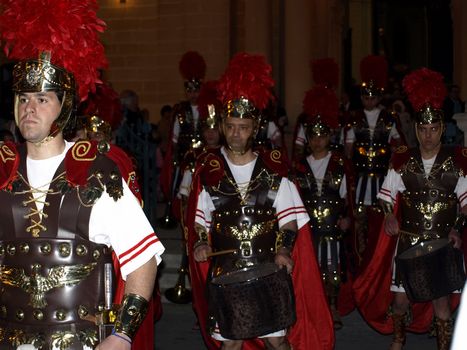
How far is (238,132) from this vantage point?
6277mm

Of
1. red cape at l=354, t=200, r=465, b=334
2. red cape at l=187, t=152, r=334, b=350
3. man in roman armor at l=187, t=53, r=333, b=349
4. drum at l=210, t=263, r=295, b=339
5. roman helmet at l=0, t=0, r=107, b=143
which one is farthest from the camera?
red cape at l=354, t=200, r=465, b=334

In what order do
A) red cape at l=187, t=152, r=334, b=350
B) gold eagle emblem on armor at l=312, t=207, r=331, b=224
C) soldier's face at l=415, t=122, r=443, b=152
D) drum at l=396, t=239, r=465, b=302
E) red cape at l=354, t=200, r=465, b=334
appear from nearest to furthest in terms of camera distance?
Answer: drum at l=396, t=239, r=465, b=302
red cape at l=187, t=152, r=334, b=350
soldier's face at l=415, t=122, r=443, b=152
red cape at l=354, t=200, r=465, b=334
gold eagle emblem on armor at l=312, t=207, r=331, b=224

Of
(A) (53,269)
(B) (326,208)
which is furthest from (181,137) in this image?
(A) (53,269)

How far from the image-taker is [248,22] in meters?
16.4

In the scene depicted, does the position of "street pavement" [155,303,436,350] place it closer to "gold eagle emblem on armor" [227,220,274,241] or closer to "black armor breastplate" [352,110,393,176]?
"gold eagle emblem on armor" [227,220,274,241]


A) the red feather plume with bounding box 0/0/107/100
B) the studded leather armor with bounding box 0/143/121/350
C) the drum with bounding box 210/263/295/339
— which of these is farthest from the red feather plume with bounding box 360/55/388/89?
the studded leather armor with bounding box 0/143/121/350

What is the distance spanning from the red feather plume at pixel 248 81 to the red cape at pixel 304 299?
1.03 metres

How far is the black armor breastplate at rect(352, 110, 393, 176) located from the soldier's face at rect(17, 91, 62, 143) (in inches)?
319

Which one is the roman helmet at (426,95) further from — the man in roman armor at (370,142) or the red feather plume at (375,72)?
the red feather plume at (375,72)

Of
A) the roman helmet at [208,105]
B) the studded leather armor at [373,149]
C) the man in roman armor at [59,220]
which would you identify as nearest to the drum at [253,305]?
the man in roman armor at [59,220]

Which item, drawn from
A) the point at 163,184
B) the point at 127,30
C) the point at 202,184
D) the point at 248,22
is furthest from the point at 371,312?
the point at 127,30

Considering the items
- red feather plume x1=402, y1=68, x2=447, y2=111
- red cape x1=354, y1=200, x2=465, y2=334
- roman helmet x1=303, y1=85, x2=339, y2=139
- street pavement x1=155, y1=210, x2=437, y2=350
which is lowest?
street pavement x1=155, y1=210, x2=437, y2=350

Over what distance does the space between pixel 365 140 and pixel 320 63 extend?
5.17 feet

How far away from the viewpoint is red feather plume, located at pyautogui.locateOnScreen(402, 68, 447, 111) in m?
7.67
